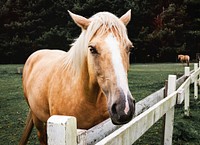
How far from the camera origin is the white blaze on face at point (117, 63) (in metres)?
1.84

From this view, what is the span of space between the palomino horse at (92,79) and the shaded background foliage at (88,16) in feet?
81.6

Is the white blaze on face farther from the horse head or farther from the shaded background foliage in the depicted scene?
the shaded background foliage

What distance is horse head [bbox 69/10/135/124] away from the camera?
1792mm

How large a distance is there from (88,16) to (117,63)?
95.3 feet

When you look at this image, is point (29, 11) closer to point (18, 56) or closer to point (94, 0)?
point (18, 56)

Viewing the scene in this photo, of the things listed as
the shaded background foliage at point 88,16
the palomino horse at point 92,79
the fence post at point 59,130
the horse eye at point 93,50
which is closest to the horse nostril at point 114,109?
the palomino horse at point 92,79

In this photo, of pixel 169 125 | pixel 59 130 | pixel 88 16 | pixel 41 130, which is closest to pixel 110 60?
pixel 59 130

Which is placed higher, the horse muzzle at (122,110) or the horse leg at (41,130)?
the horse muzzle at (122,110)

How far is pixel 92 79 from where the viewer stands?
2385 millimetres

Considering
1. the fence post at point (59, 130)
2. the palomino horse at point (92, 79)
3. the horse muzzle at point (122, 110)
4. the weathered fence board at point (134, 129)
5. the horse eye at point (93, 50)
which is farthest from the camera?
the horse eye at point (93, 50)

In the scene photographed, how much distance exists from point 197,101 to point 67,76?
218 inches

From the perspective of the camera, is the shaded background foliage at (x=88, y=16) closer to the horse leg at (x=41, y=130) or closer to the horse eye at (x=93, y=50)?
the horse leg at (x=41, y=130)

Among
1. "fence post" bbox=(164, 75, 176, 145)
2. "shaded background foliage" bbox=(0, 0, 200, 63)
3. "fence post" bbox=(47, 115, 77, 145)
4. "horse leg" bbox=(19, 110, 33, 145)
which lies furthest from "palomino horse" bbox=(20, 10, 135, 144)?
"shaded background foliage" bbox=(0, 0, 200, 63)

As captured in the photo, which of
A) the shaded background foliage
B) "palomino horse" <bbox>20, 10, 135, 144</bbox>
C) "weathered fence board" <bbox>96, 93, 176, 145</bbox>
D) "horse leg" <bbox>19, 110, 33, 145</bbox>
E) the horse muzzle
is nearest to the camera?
"weathered fence board" <bbox>96, 93, 176, 145</bbox>
